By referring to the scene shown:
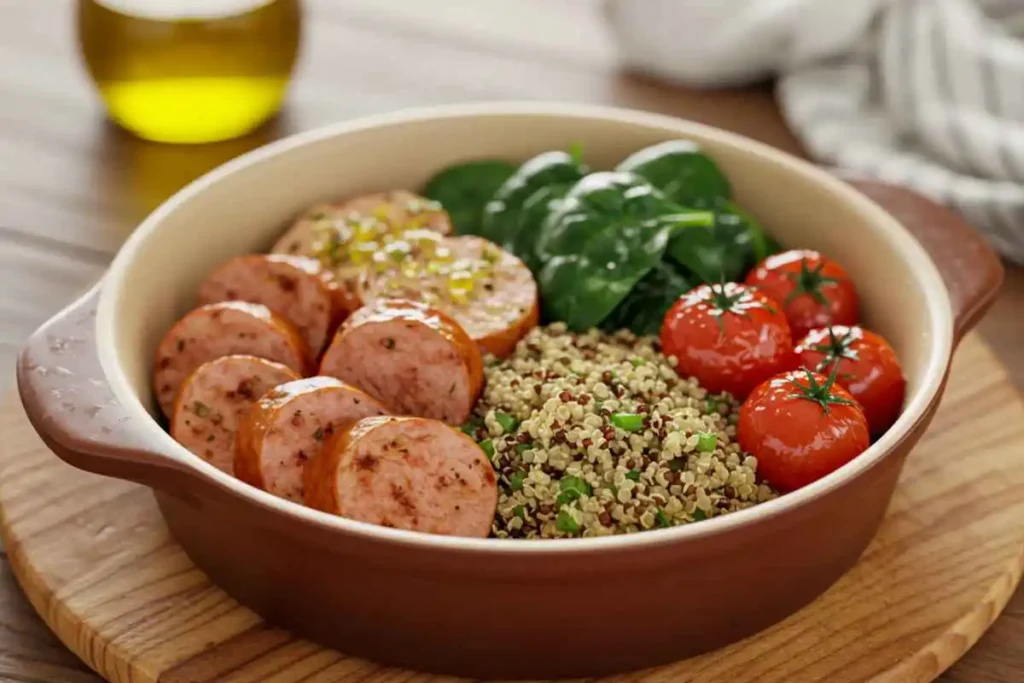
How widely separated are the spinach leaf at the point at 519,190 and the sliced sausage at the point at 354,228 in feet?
0.20

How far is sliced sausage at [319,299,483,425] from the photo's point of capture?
152 centimetres

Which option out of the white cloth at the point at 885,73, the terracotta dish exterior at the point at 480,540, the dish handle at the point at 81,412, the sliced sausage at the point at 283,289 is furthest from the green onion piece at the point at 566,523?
the white cloth at the point at 885,73

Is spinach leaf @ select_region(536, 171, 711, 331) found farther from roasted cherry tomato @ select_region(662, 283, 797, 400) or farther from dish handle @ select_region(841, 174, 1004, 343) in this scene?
dish handle @ select_region(841, 174, 1004, 343)

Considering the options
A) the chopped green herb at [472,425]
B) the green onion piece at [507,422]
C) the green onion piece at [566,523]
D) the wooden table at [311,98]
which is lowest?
the wooden table at [311,98]

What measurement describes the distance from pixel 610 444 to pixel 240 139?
1148 mm

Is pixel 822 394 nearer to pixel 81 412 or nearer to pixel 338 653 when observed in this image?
pixel 338 653

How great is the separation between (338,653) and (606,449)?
0.33 meters

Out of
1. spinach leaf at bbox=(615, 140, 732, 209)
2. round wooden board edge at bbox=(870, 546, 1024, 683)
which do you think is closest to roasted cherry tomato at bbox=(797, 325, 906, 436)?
round wooden board edge at bbox=(870, 546, 1024, 683)

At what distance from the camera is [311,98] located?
2.53 m

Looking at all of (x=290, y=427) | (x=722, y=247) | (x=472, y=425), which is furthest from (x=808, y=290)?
(x=290, y=427)

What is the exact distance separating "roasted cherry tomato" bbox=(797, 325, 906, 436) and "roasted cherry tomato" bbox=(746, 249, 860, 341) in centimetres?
11

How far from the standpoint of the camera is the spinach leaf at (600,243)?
1697 mm

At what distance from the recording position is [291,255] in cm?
181

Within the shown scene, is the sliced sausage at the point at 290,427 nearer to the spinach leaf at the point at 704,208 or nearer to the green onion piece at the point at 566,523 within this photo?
the green onion piece at the point at 566,523
